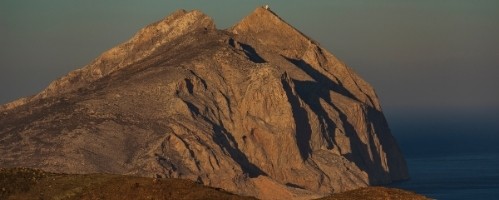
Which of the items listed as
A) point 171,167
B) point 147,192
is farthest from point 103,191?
point 171,167

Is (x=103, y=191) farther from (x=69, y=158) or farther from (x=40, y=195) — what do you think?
(x=69, y=158)

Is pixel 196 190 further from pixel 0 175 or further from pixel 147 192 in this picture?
pixel 0 175

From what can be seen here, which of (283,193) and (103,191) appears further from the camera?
(283,193)

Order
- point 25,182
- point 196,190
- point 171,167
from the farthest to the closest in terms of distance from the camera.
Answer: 1. point 171,167
2. point 25,182
3. point 196,190

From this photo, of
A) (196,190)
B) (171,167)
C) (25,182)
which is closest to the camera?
(196,190)

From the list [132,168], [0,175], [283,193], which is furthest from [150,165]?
[0,175]

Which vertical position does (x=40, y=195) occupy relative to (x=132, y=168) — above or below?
below
